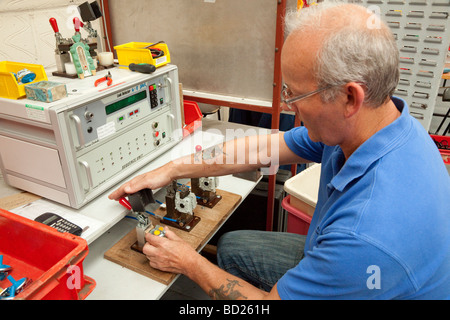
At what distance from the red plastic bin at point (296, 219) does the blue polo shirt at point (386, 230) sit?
674 mm

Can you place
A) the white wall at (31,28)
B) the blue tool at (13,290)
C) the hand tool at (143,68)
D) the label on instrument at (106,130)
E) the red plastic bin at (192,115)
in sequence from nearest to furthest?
the blue tool at (13,290) → the label on instrument at (106,130) → the hand tool at (143,68) → the white wall at (31,28) → the red plastic bin at (192,115)

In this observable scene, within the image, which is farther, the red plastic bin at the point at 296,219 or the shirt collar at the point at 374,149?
the red plastic bin at the point at 296,219

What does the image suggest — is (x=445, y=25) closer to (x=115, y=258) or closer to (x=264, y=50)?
(x=264, y=50)

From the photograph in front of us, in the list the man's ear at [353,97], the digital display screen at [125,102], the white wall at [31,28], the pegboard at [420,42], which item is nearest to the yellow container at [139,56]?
the digital display screen at [125,102]

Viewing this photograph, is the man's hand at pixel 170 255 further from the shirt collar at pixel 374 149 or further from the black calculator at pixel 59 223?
the shirt collar at pixel 374 149

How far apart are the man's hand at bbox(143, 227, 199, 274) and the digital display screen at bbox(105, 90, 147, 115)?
0.47 m

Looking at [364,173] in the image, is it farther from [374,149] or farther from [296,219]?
[296,219]

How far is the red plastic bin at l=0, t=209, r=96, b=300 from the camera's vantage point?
837 millimetres

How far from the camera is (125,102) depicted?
1.26m

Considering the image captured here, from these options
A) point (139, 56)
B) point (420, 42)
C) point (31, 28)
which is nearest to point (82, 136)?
point (139, 56)

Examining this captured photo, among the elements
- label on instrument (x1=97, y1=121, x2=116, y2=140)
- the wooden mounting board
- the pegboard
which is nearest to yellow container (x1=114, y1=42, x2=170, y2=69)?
label on instrument (x1=97, y1=121, x2=116, y2=140)

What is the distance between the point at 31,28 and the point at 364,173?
1.67 meters

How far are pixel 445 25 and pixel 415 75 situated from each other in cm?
25

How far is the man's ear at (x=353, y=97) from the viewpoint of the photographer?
0.79 metres
